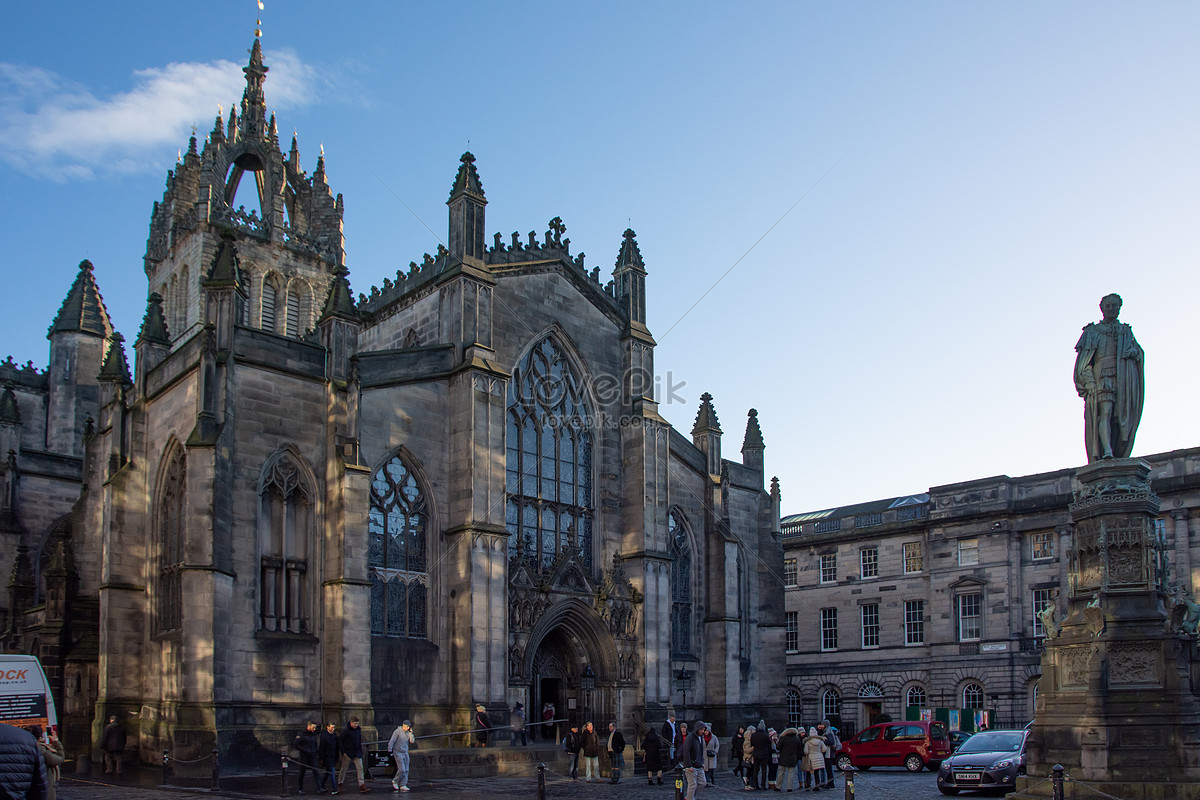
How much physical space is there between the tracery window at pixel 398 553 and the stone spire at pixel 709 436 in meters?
11.5

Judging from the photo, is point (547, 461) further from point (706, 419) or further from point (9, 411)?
point (9, 411)

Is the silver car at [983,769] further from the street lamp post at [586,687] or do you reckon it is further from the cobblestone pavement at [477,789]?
the street lamp post at [586,687]

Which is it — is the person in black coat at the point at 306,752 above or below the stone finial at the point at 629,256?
below

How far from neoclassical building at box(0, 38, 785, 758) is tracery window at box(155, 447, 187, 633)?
0.09 m

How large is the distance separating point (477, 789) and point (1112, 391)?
14.0 metres

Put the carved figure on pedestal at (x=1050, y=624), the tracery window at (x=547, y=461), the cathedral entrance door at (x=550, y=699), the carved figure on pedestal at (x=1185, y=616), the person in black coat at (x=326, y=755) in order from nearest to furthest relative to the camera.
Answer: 1. the carved figure on pedestal at (x=1185, y=616)
2. the carved figure on pedestal at (x=1050, y=624)
3. the person in black coat at (x=326, y=755)
4. the tracery window at (x=547, y=461)
5. the cathedral entrance door at (x=550, y=699)

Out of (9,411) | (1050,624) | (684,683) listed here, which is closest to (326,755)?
(1050,624)

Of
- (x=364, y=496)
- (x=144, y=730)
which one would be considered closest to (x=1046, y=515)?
(x=364, y=496)

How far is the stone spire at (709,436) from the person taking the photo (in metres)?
36.8

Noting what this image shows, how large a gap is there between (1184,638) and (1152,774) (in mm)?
1817

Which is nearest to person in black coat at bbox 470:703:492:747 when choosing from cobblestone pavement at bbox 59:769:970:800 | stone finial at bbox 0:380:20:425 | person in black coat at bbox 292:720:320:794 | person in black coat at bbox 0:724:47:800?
cobblestone pavement at bbox 59:769:970:800

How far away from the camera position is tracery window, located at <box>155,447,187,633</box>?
25.7m

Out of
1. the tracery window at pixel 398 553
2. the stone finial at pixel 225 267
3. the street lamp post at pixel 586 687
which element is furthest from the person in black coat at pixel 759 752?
the stone finial at pixel 225 267

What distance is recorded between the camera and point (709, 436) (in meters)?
37.0
